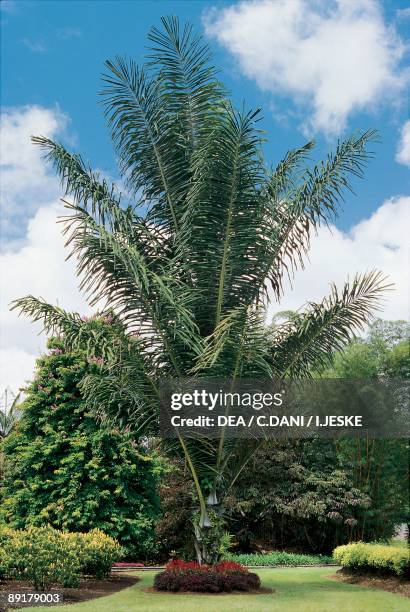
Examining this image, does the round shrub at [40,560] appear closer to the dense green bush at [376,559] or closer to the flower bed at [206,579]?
the flower bed at [206,579]

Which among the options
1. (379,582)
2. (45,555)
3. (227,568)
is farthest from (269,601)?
(379,582)

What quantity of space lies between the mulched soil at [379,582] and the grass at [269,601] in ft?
0.95

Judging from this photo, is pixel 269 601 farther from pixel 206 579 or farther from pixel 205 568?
pixel 205 568

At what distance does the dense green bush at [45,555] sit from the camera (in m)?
9.70

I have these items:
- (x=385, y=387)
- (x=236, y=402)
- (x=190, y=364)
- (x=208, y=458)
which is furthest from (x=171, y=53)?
(x=385, y=387)

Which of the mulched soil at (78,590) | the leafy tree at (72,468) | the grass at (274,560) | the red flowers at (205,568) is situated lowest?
the mulched soil at (78,590)

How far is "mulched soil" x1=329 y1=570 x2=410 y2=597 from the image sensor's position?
1132 centimetres

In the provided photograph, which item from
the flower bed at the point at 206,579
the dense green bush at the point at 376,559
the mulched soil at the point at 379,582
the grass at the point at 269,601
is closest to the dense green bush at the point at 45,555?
→ the grass at the point at 269,601

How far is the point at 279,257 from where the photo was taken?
1163 cm

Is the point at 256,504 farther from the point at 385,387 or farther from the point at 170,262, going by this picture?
the point at 170,262

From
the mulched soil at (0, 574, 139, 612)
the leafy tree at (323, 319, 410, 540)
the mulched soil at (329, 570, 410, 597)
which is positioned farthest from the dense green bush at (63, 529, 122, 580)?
the leafy tree at (323, 319, 410, 540)

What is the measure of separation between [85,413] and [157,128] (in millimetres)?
6377

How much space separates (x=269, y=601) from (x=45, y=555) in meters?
3.22

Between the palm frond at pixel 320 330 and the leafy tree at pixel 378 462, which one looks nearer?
the palm frond at pixel 320 330
